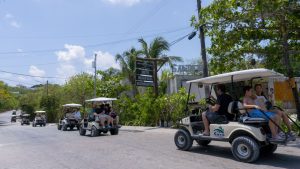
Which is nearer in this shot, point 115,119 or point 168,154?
point 168,154

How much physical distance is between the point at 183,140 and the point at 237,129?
2.24m

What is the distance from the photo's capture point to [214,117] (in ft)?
31.6

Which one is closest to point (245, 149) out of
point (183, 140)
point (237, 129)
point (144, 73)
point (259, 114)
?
point (237, 129)

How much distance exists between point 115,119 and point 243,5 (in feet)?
29.6

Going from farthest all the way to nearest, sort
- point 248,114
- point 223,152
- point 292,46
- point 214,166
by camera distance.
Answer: point 292,46, point 223,152, point 248,114, point 214,166

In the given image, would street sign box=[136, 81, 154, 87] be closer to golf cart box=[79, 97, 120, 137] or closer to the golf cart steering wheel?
golf cart box=[79, 97, 120, 137]

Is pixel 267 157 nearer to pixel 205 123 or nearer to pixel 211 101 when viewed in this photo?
pixel 205 123

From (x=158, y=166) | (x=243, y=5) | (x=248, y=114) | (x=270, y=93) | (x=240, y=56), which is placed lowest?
(x=158, y=166)

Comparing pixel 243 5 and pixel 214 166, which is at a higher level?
pixel 243 5

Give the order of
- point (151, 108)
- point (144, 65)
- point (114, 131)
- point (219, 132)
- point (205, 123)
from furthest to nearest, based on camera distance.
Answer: point (144, 65), point (151, 108), point (114, 131), point (205, 123), point (219, 132)

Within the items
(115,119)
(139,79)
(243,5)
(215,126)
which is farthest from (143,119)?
(215,126)

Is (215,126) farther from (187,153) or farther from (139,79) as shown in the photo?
(139,79)

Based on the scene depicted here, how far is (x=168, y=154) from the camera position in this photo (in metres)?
10.1

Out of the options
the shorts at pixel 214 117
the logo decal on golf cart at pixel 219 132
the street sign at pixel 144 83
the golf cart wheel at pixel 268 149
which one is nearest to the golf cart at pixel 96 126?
the street sign at pixel 144 83
